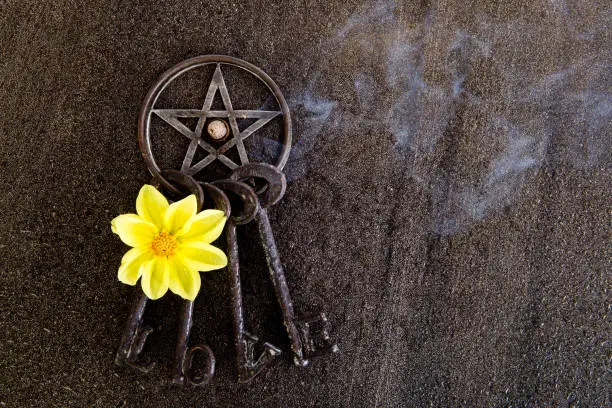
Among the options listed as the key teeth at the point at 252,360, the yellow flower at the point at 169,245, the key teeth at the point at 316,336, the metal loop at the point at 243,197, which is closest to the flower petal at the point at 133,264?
the yellow flower at the point at 169,245

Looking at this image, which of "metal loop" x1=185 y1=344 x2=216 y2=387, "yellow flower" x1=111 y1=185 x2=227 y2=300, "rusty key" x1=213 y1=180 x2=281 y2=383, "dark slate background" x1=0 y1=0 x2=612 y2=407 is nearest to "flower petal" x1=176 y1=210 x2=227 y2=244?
"yellow flower" x1=111 y1=185 x2=227 y2=300

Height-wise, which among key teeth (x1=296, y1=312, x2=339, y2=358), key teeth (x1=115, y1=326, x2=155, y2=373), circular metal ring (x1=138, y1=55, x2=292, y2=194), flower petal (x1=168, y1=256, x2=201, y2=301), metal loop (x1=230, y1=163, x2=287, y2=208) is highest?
circular metal ring (x1=138, y1=55, x2=292, y2=194)

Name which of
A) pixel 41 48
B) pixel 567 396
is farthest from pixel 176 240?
pixel 567 396

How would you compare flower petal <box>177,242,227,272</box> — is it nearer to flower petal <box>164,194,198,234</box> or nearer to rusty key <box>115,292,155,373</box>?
flower petal <box>164,194,198,234</box>

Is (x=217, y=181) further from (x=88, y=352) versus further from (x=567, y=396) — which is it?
(x=567, y=396)

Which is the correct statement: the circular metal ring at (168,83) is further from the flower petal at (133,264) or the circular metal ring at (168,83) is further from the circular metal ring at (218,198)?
the flower petal at (133,264)

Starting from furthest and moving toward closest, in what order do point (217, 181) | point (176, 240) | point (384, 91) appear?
point (384, 91)
point (217, 181)
point (176, 240)

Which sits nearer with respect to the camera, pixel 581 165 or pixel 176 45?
pixel 176 45
